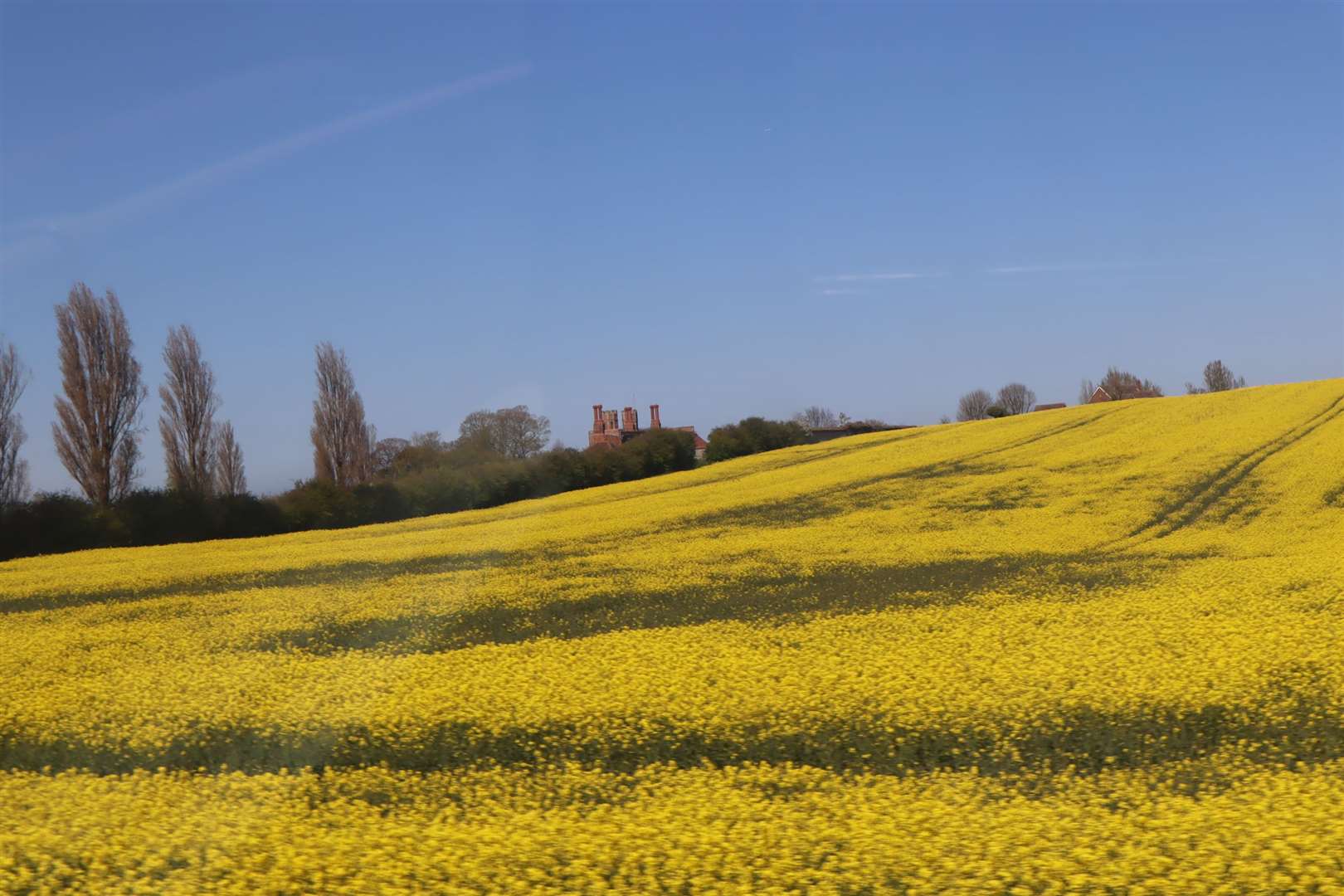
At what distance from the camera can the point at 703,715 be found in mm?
9758

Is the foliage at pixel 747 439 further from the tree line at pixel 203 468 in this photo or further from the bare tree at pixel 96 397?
the bare tree at pixel 96 397

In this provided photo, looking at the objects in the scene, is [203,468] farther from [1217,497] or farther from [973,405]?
[973,405]

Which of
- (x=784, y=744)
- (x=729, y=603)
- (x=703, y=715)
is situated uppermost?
(x=729, y=603)

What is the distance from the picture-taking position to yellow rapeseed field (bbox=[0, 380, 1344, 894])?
6.56 metres

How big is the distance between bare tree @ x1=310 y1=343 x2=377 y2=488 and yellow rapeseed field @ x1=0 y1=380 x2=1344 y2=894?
18.4 m

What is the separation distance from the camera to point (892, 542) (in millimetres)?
20547

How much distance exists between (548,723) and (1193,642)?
23.4 feet

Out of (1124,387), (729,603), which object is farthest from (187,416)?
(1124,387)

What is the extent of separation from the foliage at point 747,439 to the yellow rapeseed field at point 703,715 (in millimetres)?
25148

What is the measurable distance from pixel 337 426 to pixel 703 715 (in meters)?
33.0

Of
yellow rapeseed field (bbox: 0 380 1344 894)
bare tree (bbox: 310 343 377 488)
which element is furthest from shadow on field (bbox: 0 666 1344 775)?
bare tree (bbox: 310 343 377 488)

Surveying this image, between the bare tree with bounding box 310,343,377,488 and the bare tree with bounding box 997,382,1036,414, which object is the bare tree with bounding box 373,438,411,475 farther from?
the bare tree with bounding box 997,382,1036,414

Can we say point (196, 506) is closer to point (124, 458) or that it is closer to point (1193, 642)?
point (124, 458)

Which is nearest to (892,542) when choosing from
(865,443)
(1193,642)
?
(1193,642)
